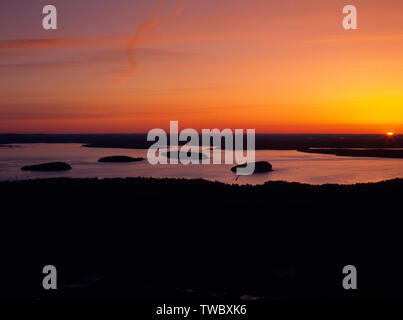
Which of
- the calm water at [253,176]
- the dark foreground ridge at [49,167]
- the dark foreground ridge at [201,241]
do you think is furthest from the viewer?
the dark foreground ridge at [49,167]

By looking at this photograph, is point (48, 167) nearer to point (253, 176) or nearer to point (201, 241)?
point (253, 176)

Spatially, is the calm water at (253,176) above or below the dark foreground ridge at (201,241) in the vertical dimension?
above

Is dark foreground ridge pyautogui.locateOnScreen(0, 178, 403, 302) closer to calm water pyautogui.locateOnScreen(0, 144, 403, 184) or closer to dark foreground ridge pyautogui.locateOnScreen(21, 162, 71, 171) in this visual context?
calm water pyautogui.locateOnScreen(0, 144, 403, 184)

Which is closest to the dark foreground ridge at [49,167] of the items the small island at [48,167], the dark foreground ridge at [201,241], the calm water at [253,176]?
the small island at [48,167]

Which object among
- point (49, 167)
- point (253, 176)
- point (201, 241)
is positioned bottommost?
point (201, 241)

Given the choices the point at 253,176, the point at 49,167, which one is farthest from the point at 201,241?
the point at 49,167

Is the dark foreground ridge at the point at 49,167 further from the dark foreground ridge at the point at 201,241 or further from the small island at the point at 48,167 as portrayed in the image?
the dark foreground ridge at the point at 201,241
